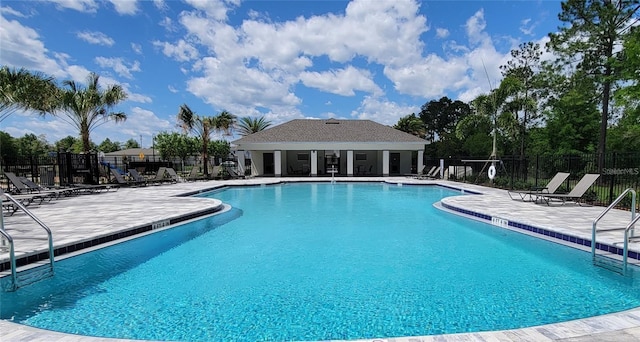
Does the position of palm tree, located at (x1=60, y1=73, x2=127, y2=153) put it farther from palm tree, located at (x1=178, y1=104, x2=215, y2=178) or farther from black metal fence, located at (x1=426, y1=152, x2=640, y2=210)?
black metal fence, located at (x1=426, y1=152, x2=640, y2=210)

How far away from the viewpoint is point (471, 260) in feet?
19.6

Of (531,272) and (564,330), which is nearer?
(564,330)

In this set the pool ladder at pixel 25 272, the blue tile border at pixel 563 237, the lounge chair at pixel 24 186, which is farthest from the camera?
the lounge chair at pixel 24 186

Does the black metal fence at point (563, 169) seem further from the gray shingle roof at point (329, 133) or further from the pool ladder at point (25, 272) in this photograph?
the pool ladder at point (25, 272)

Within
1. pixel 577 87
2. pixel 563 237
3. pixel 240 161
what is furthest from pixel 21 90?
pixel 577 87

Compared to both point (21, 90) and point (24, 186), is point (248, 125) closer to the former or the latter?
point (21, 90)

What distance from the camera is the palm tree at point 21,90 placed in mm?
13078

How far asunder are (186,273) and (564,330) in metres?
5.08

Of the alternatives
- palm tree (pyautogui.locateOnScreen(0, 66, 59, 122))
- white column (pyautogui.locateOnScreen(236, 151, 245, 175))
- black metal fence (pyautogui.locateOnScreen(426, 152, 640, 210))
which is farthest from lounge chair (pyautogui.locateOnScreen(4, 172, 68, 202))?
black metal fence (pyautogui.locateOnScreen(426, 152, 640, 210))

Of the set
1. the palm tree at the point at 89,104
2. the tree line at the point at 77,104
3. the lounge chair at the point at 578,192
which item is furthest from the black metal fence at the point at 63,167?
the lounge chair at the point at 578,192

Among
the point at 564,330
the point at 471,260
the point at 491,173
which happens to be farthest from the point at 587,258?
the point at 491,173

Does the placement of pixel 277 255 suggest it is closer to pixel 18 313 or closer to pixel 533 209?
pixel 18 313

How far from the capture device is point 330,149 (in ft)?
85.3

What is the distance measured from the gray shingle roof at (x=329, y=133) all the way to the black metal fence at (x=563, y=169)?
4.95 meters
